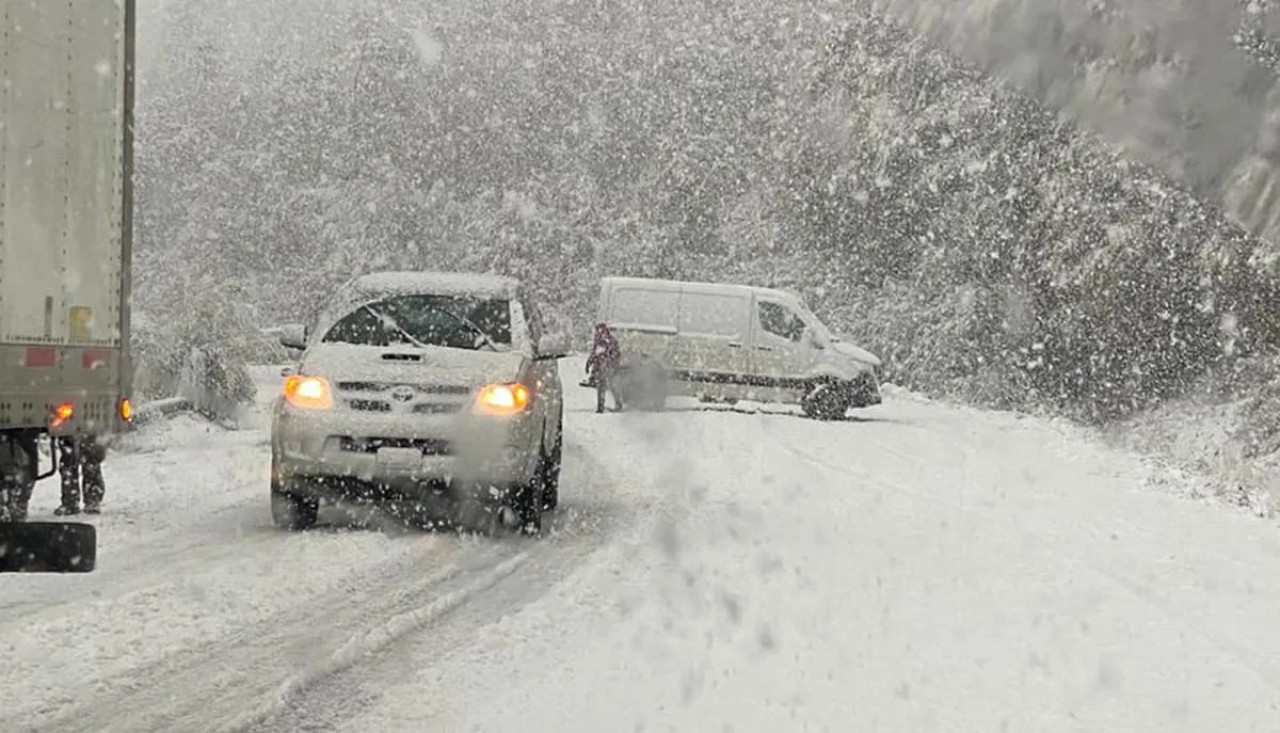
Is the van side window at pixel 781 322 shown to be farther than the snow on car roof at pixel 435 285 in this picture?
Yes

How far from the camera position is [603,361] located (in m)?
24.5

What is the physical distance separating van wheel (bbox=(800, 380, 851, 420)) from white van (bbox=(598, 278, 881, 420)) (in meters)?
0.01

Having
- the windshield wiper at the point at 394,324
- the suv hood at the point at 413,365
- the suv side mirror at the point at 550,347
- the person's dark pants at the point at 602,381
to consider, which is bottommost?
the person's dark pants at the point at 602,381

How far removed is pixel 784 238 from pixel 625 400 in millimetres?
17042

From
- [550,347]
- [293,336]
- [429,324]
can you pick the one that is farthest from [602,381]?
[293,336]

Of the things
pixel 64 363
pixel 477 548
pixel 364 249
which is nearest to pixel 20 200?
pixel 64 363

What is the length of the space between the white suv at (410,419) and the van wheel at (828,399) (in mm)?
13799

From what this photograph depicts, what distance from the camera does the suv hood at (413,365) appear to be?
428 inches

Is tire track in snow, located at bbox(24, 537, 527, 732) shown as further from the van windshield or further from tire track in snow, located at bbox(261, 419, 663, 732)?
the van windshield

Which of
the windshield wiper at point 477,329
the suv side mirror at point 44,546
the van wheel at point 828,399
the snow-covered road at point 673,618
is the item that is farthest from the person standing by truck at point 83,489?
the van wheel at point 828,399

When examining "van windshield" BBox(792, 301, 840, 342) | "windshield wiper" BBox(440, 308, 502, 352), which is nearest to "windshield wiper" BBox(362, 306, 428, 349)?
"windshield wiper" BBox(440, 308, 502, 352)

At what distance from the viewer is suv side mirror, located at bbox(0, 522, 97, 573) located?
5871mm

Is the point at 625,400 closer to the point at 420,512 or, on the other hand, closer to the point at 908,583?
the point at 420,512

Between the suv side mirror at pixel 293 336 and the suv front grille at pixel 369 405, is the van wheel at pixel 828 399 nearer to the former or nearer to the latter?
the suv side mirror at pixel 293 336
